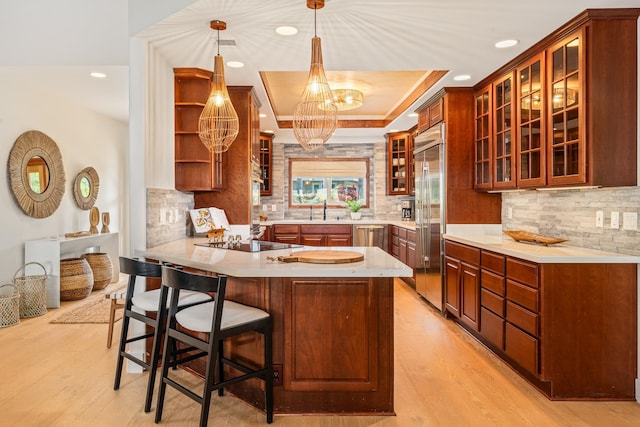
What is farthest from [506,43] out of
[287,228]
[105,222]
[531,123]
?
[105,222]

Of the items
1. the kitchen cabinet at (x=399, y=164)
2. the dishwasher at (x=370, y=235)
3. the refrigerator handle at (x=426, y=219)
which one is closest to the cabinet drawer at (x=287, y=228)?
the dishwasher at (x=370, y=235)

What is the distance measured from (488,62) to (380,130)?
3.29 metres

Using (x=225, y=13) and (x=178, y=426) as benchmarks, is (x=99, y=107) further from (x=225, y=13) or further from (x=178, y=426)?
(x=178, y=426)

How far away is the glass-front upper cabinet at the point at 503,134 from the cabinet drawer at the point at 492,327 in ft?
3.59

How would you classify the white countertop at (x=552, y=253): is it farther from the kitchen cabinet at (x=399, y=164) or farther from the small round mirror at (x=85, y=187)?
the small round mirror at (x=85, y=187)

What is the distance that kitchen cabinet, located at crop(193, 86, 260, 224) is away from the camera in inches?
169

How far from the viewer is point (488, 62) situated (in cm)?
349

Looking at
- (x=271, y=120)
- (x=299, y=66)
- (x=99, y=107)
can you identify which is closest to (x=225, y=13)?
(x=299, y=66)

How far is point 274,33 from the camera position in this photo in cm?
290

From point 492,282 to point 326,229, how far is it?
145 inches

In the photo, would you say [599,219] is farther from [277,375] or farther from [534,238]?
[277,375]

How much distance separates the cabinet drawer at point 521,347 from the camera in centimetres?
266

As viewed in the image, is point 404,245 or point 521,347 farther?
point 404,245

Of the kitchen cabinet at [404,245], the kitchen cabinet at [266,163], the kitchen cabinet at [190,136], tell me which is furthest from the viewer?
the kitchen cabinet at [266,163]
